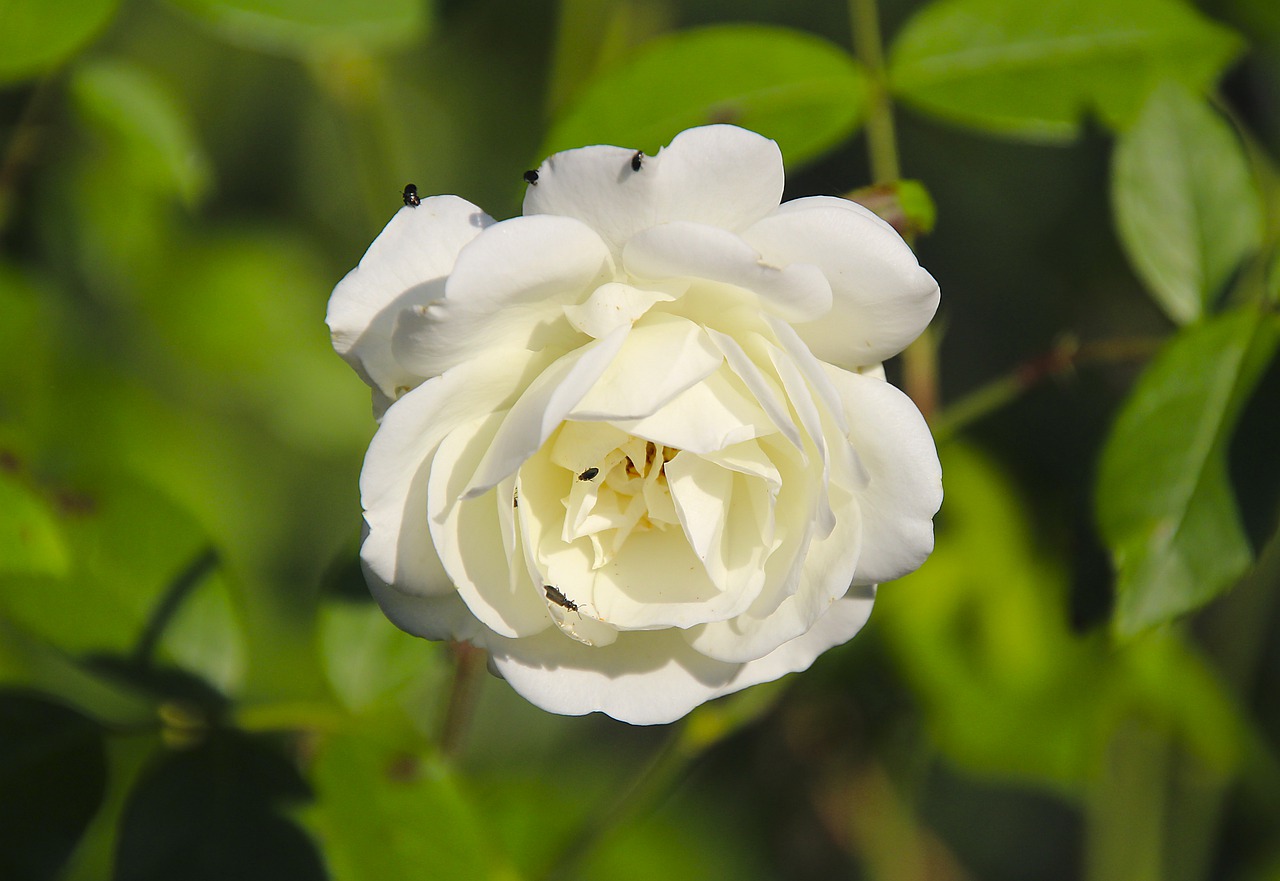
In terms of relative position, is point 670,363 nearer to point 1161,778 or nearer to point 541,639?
point 541,639

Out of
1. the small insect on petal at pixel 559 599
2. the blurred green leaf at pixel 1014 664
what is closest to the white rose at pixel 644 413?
the small insect on petal at pixel 559 599

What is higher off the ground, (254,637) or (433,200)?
(433,200)

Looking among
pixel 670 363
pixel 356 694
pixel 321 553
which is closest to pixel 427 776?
pixel 356 694

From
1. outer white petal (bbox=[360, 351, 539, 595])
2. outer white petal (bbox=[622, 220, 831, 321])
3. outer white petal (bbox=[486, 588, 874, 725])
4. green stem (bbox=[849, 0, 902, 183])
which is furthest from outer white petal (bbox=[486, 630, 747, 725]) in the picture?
green stem (bbox=[849, 0, 902, 183])

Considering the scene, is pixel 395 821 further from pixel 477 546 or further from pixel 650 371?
pixel 650 371

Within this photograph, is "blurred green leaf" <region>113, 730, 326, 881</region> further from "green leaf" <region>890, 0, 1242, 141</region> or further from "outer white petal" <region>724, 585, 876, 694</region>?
"green leaf" <region>890, 0, 1242, 141</region>

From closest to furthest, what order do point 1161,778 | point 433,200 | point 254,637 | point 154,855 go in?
point 433,200, point 154,855, point 1161,778, point 254,637

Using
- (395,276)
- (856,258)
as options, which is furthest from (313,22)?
(856,258)
